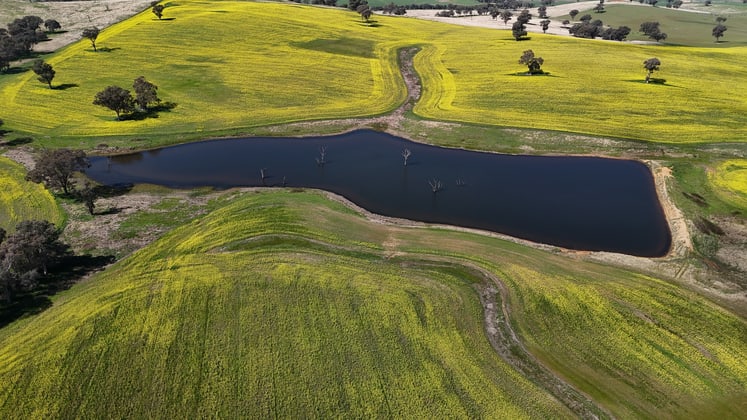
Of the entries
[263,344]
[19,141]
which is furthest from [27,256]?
[19,141]

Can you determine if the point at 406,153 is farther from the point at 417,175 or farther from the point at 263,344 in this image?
the point at 263,344

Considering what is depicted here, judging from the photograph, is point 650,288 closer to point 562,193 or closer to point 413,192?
point 562,193

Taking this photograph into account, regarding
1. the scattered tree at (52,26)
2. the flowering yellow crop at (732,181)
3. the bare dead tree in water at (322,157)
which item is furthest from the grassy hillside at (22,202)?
the scattered tree at (52,26)

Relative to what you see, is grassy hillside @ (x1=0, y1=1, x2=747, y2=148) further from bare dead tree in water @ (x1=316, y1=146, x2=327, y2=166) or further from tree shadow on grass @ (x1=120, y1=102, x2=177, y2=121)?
bare dead tree in water @ (x1=316, y1=146, x2=327, y2=166)

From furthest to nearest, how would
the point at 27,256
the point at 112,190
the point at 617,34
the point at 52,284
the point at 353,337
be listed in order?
the point at 617,34 < the point at 112,190 < the point at 52,284 < the point at 27,256 < the point at 353,337

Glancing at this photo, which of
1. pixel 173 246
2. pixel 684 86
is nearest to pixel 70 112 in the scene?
pixel 173 246

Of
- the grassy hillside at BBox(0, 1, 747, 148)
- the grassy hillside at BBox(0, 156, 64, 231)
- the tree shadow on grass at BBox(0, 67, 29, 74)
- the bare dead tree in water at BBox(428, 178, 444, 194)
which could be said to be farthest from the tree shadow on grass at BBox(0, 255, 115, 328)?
the tree shadow on grass at BBox(0, 67, 29, 74)

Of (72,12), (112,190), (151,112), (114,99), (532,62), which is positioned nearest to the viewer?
(112,190)

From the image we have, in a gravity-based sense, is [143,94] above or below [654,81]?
below
